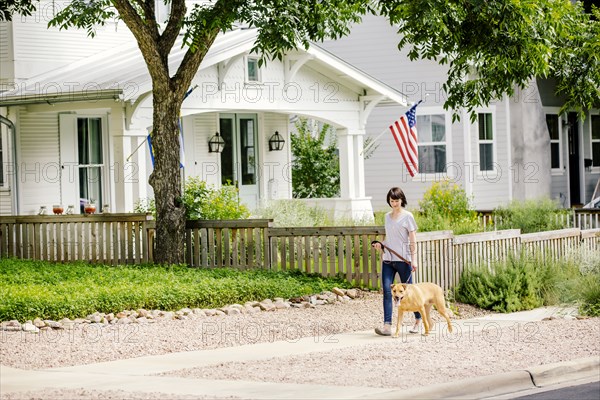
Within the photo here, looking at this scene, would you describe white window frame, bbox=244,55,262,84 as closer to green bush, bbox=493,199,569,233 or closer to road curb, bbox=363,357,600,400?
green bush, bbox=493,199,569,233

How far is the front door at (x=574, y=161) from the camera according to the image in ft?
113

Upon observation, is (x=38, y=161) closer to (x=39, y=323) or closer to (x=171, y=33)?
(x=171, y=33)

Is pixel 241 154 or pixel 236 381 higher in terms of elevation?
pixel 241 154

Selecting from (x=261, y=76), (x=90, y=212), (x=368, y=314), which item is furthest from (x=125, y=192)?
(x=368, y=314)

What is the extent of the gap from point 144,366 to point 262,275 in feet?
20.1

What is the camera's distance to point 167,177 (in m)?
18.5

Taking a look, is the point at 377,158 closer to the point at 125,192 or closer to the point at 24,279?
the point at 125,192

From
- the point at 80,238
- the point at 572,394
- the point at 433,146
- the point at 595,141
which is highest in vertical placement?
the point at 595,141

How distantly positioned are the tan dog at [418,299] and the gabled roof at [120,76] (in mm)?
9382

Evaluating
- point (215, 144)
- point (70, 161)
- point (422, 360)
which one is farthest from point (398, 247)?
point (215, 144)

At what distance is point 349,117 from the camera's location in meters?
25.7

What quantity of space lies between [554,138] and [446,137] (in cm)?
578

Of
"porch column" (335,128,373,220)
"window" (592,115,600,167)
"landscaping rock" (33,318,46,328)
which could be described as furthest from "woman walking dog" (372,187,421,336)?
"window" (592,115,600,167)

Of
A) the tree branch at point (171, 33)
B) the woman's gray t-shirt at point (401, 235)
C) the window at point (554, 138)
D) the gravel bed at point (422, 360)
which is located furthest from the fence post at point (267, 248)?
the window at point (554, 138)
